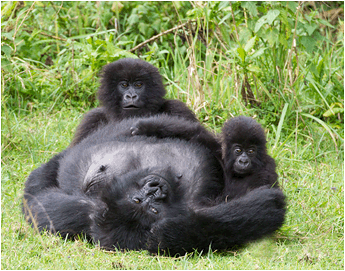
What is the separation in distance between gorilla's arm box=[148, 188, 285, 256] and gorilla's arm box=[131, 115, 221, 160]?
100 centimetres

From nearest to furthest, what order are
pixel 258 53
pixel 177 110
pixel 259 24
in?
1. pixel 177 110
2. pixel 259 24
3. pixel 258 53

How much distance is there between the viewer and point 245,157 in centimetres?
386

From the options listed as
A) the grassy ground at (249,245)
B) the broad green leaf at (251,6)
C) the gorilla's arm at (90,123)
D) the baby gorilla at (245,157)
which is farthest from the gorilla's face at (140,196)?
the broad green leaf at (251,6)

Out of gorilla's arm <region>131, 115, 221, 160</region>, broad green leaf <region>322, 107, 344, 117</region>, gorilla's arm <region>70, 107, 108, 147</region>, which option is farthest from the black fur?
broad green leaf <region>322, 107, 344, 117</region>

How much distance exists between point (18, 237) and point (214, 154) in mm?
1765

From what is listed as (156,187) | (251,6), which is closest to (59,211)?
(156,187)

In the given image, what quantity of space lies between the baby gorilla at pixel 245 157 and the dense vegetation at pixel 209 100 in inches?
18.0

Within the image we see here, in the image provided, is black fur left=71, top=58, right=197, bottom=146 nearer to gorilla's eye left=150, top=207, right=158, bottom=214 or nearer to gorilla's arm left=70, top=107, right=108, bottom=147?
gorilla's arm left=70, top=107, right=108, bottom=147

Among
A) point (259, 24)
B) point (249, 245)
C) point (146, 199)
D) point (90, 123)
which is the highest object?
point (259, 24)

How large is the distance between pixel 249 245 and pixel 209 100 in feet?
10.9

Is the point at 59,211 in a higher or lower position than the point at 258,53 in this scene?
lower

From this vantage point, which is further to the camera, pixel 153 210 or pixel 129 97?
pixel 129 97

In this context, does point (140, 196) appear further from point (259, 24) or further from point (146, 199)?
point (259, 24)

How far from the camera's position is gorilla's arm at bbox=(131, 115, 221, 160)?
4.02 meters
